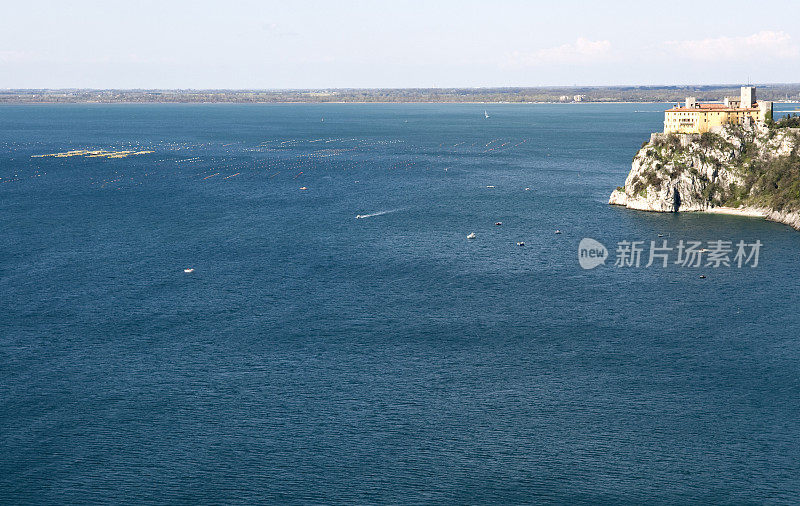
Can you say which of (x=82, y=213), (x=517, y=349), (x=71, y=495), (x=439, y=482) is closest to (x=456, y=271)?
(x=517, y=349)

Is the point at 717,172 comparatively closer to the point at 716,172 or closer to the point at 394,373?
the point at 716,172

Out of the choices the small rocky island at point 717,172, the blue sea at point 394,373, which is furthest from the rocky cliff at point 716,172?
the blue sea at point 394,373

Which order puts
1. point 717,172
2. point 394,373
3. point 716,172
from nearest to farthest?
point 394,373, point 716,172, point 717,172

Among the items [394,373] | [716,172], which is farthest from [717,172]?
[394,373]

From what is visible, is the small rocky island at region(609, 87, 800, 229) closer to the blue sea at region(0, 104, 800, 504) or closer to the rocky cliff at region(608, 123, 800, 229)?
the rocky cliff at region(608, 123, 800, 229)

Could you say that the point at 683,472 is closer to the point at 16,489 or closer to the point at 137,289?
the point at 16,489

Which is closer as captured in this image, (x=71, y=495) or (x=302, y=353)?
(x=71, y=495)

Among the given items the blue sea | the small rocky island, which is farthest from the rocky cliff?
the blue sea
